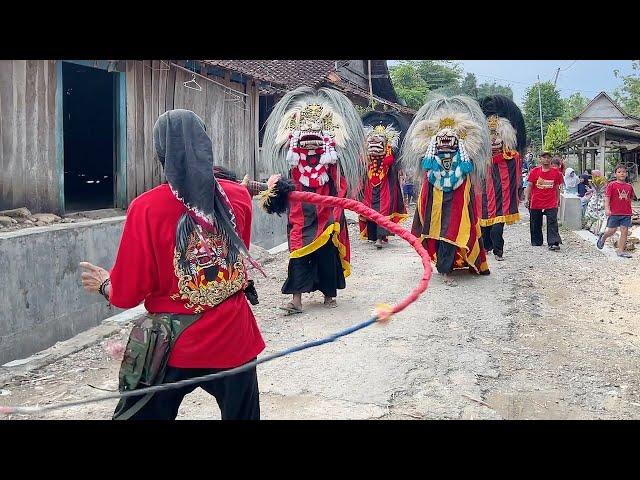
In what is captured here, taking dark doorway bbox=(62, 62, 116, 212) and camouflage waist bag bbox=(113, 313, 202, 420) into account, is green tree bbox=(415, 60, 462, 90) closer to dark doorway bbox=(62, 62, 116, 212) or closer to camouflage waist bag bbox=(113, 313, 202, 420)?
dark doorway bbox=(62, 62, 116, 212)

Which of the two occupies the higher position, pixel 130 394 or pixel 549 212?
pixel 549 212

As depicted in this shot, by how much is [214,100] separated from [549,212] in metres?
5.42

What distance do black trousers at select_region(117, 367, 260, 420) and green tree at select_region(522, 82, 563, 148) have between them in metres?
36.4

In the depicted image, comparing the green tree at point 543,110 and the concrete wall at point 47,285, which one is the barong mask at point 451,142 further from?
the green tree at point 543,110

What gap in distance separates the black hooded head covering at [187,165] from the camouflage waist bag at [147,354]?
0.92 feet

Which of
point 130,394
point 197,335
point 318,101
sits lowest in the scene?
point 130,394

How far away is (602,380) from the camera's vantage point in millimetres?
4758

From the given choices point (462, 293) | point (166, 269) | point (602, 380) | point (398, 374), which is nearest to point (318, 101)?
point (462, 293)

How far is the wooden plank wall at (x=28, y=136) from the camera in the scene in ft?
20.8

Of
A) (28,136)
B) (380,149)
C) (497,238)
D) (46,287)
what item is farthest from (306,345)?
(380,149)

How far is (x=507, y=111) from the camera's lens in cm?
955

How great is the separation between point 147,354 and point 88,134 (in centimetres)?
1032

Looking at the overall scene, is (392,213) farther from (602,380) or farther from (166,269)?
(166,269)

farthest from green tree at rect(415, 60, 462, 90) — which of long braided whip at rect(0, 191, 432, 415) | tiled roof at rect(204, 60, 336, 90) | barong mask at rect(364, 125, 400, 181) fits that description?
long braided whip at rect(0, 191, 432, 415)
